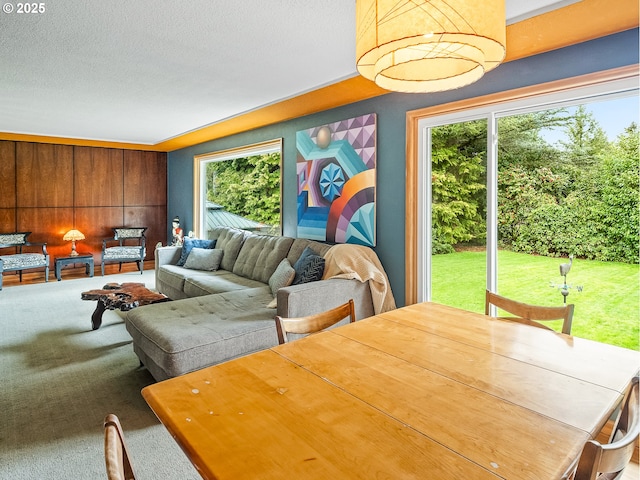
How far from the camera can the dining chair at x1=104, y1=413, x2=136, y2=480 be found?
0.83 m

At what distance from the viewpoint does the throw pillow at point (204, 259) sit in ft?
17.3

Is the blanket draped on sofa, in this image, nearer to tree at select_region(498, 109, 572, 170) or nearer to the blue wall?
the blue wall

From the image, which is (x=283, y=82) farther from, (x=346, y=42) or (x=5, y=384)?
(x=5, y=384)

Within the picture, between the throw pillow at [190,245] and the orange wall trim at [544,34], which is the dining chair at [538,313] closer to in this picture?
the orange wall trim at [544,34]

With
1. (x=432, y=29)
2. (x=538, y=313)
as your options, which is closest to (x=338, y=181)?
(x=538, y=313)

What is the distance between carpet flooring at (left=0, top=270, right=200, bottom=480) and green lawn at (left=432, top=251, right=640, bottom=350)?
7.92 ft

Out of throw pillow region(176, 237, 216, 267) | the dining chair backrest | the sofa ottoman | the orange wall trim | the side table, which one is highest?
the orange wall trim

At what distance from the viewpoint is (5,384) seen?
9.62ft

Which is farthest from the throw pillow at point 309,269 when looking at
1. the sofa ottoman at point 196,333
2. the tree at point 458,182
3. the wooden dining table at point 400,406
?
the wooden dining table at point 400,406

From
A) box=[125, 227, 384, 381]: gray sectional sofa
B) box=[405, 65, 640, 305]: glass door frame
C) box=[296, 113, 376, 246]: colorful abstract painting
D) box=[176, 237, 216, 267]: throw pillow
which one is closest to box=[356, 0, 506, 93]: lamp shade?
box=[405, 65, 640, 305]: glass door frame

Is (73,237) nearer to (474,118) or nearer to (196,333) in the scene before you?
(196,333)

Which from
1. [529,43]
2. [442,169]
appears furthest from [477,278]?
[529,43]

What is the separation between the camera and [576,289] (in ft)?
9.00

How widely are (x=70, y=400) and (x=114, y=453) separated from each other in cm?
230
